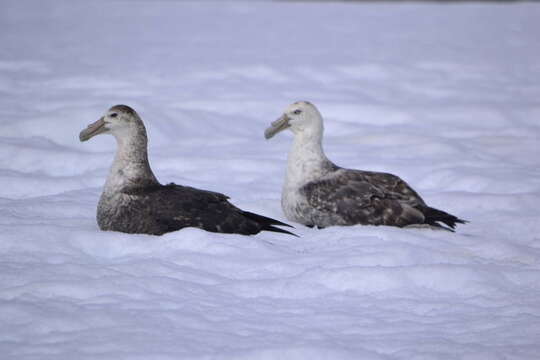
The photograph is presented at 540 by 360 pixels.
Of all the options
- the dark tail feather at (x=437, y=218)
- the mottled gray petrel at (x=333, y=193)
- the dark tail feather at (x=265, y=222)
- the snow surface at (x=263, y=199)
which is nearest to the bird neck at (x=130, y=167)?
the snow surface at (x=263, y=199)

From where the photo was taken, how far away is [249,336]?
4656 mm

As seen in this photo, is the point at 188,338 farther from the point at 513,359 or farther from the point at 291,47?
the point at 291,47

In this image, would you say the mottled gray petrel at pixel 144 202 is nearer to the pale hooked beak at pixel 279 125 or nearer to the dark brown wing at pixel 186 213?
the dark brown wing at pixel 186 213

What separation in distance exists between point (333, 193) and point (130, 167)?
67.8 inches

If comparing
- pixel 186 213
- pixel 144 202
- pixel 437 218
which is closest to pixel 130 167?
pixel 144 202

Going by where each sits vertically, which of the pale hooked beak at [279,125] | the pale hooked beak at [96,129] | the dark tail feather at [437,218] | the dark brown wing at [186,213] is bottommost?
the dark brown wing at [186,213]

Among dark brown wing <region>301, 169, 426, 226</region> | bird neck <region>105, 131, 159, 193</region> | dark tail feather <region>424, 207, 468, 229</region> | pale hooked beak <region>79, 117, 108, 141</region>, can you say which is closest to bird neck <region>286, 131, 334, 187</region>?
dark brown wing <region>301, 169, 426, 226</region>

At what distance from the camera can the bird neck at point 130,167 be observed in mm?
6758

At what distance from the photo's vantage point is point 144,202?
21.6 feet

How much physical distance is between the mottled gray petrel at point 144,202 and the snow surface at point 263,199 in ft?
0.64

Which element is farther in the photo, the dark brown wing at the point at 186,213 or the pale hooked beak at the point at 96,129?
the pale hooked beak at the point at 96,129

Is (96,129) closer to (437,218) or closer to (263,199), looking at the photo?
(263,199)

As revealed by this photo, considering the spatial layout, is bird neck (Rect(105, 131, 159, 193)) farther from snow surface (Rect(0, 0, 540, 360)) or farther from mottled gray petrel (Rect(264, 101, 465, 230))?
mottled gray petrel (Rect(264, 101, 465, 230))

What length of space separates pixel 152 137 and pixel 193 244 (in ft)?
16.5
